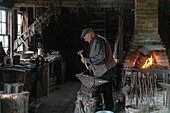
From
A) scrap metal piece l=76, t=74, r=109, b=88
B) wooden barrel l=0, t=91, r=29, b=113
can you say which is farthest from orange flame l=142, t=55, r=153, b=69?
wooden barrel l=0, t=91, r=29, b=113

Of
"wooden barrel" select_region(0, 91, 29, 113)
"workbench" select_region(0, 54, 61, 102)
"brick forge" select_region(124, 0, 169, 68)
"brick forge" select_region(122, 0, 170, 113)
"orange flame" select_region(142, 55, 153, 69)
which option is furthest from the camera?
"brick forge" select_region(124, 0, 169, 68)

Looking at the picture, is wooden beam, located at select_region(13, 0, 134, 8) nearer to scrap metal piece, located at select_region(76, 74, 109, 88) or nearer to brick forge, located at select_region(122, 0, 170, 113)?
brick forge, located at select_region(122, 0, 170, 113)

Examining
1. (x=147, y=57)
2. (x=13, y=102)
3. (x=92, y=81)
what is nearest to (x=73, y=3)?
(x=147, y=57)

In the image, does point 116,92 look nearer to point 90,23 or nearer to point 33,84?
point 33,84

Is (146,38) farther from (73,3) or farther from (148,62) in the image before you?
(73,3)

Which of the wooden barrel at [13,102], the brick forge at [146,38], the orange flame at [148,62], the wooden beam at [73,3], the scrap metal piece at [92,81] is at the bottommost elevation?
the wooden barrel at [13,102]

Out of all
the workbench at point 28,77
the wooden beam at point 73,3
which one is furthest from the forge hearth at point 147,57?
the workbench at point 28,77

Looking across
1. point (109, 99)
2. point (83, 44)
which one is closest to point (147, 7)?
point (109, 99)

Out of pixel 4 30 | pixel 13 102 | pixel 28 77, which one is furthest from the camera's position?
pixel 4 30

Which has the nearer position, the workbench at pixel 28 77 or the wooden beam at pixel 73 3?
the workbench at pixel 28 77

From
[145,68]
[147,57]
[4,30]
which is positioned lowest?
[145,68]

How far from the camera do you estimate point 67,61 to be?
14977 millimetres

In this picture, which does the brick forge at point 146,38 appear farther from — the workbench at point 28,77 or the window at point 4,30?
the window at point 4,30

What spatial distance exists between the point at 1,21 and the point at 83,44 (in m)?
5.54
